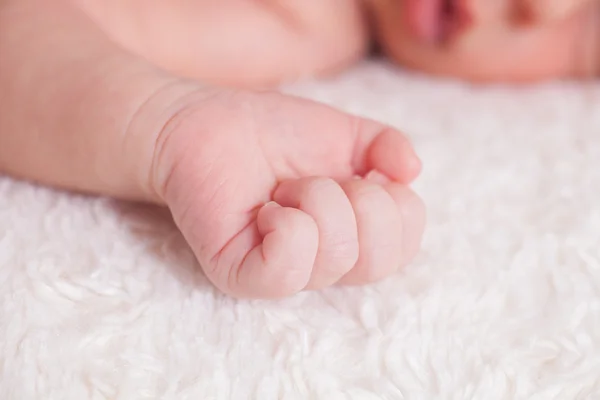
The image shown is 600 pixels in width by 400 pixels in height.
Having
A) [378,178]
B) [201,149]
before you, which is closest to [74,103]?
[201,149]

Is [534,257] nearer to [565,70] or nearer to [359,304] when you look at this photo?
[359,304]

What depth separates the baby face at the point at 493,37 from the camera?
754 mm

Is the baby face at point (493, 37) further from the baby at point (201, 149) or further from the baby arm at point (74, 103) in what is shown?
the baby arm at point (74, 103)

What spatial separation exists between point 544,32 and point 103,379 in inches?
24.3

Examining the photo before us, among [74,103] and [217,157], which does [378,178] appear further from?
[74,103]

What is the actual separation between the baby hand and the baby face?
1.01ft

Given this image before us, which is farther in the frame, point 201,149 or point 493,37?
point 493,37

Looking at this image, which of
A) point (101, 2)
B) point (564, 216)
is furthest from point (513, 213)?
point (101, 2)

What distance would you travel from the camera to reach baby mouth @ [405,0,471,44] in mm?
759

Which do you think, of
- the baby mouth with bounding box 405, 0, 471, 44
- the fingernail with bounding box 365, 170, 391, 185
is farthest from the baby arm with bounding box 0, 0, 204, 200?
the baby mouth with bounding box 405, 0, 471, 44

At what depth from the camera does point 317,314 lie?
1.51 ft

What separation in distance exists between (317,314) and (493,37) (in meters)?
0.46

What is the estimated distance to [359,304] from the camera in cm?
47

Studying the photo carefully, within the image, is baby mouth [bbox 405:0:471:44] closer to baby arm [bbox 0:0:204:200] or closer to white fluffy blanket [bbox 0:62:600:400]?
white fluffy blanket [bbox 0:62:600:400]
